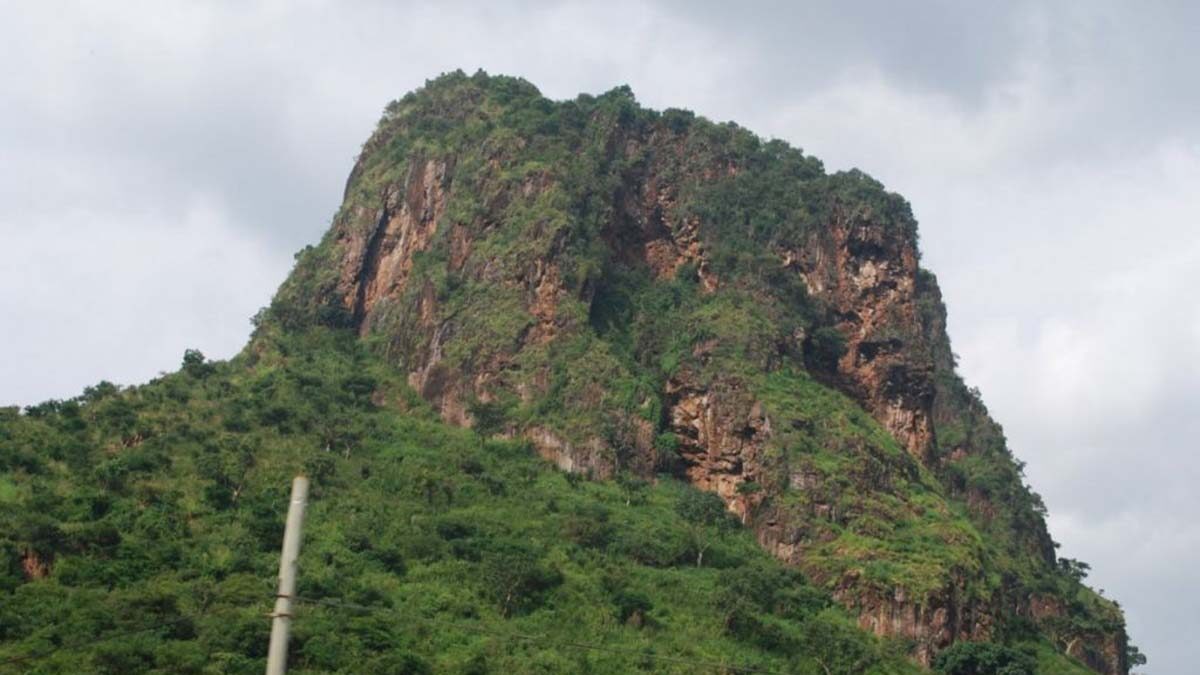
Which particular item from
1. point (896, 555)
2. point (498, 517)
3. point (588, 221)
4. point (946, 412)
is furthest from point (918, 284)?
point (498, 517)

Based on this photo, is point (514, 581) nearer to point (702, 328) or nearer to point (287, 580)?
point (702, 328)

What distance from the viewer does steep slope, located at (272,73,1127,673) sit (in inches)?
2376

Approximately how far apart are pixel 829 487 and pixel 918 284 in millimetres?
28283

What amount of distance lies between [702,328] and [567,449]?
34.7 ft

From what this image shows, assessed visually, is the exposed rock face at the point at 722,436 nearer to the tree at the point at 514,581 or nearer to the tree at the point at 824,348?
the tree at the point at 824,348

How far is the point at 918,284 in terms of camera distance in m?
85.0

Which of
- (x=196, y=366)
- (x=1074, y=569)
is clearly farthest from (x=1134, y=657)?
(x=196, y=366)

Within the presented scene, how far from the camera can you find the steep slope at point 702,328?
198 feet

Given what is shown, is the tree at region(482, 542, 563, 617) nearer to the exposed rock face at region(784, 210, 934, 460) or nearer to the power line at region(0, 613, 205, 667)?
the power line at region(0, 613, 205, 667)

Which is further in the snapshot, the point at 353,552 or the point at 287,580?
the point at 353,552

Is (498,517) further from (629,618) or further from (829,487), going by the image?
(829,487)

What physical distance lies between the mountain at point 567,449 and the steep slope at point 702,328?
172 mm

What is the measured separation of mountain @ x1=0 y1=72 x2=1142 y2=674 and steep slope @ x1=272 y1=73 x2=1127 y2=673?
0.17m

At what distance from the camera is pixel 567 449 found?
62.9 meters
